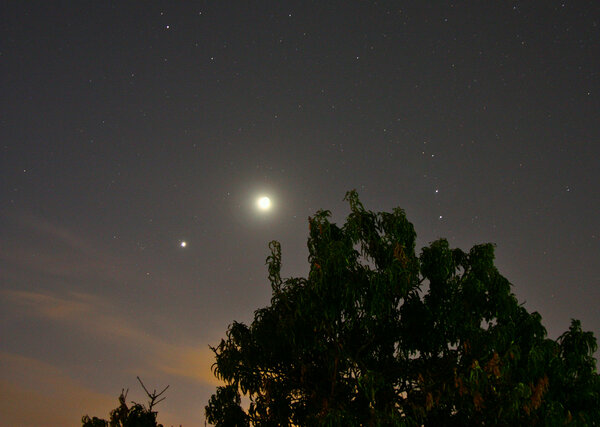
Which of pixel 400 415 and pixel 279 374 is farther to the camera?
pixel 279 374

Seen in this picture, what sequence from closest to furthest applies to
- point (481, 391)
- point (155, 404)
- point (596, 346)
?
1. point (481, 391)
2. point (596, 346)
3. point (155, 404)

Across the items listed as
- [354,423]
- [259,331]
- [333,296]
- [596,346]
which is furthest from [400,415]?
[596,346]

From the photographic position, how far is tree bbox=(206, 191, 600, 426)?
11.7 metres

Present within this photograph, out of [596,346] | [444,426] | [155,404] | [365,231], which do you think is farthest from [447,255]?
[155,404]

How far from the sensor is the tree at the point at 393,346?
38.5 feet

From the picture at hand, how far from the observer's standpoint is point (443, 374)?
39.7ft

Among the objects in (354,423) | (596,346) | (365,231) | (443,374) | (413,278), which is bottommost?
(354,423)

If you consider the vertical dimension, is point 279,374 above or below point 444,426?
above

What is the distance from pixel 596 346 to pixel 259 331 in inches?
347

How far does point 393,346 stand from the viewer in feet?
42.9

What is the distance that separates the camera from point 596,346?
14.2 metres

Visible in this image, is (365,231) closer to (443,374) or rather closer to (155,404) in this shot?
(443,374)

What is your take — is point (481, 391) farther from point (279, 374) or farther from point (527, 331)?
point (279, 374)

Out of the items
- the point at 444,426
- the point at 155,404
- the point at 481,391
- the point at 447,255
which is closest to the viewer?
the point at 481,391
